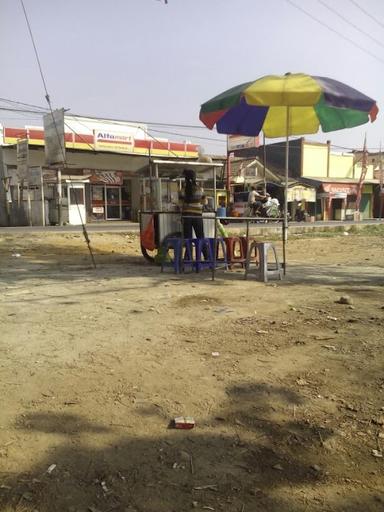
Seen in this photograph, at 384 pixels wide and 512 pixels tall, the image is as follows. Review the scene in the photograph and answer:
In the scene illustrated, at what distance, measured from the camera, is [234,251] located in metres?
8.68

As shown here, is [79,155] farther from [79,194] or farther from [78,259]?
[78,259]

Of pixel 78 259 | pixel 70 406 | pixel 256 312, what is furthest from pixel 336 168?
pixel 70 406

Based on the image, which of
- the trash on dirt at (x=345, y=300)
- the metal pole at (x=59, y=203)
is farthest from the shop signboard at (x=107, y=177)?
the trash on dirt at (x=345, y=300)

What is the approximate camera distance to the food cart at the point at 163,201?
8.97 m

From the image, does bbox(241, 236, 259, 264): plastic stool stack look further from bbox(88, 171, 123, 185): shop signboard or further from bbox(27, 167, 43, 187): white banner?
bbox(88, 171, 123, 185): shop signboard

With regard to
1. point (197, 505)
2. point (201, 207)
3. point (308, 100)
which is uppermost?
point (308, 100)

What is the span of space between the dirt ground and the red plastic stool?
2215 millimetres

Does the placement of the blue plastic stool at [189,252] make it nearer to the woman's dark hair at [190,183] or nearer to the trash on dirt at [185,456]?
the woman's dark hair at [190,183]

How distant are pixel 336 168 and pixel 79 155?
80.0 ft

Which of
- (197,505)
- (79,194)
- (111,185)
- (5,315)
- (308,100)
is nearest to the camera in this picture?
(197,505)

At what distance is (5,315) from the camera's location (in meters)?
5.09

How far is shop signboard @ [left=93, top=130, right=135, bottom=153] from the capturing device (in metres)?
24.9

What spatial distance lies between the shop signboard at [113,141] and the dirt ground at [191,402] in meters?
20.1

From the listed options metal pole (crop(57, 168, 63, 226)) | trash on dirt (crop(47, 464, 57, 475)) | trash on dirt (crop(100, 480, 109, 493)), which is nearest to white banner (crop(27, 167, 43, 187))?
metal pole (crop(57, 168, 63, 226))
